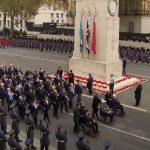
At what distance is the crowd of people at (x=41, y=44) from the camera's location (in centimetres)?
4034

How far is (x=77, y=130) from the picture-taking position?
17.4 metres

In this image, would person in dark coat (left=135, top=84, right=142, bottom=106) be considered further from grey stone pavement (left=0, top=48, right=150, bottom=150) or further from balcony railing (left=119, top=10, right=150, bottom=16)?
balcony railing (left=119, top=10, right=150, bottom=16)

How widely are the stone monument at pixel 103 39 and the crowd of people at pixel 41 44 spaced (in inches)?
510

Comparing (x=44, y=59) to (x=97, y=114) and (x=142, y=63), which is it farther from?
(x=97, y=114)

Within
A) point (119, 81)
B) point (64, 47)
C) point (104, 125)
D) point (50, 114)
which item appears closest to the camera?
point (104, 125)

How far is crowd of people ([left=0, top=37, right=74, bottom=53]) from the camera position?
4034cm

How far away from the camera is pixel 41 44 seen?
4209 centimetres

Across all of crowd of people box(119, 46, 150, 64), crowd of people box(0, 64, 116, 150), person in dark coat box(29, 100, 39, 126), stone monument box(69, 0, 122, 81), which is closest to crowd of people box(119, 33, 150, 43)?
crowd of people box(119, 46, 150, 64)

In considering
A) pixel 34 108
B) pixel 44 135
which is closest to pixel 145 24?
pixel 34 108

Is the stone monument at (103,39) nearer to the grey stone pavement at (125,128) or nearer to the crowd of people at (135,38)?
the grey stone pavement at (125,128)

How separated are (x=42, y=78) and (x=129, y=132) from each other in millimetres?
7389

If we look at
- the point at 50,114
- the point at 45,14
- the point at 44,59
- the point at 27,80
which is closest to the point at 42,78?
the point at 27,80

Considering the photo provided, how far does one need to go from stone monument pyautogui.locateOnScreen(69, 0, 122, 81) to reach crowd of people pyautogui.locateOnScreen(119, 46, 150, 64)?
26.1ft

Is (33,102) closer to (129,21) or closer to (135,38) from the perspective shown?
(135,38)
